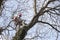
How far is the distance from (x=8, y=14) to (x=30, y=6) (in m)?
0.93

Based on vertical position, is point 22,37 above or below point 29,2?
below

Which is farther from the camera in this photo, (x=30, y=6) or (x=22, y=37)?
(x=30, y=6)

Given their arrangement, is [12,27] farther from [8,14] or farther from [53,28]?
[53,28]

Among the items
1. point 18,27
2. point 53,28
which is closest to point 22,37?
point 18,27

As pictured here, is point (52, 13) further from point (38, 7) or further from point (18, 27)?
point (18, 27)

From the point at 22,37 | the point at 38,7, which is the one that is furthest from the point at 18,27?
the point at 38,7

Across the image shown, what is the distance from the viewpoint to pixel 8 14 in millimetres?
11383

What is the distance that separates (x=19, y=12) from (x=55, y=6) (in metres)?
1.40

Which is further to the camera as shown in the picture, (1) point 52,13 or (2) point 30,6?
(2) point 30,6

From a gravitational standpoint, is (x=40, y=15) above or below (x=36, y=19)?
above

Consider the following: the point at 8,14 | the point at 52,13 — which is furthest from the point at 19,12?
the point at 52,13

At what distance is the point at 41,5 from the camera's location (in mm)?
11086

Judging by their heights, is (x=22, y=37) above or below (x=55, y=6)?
below

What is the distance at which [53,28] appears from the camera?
427 inches
